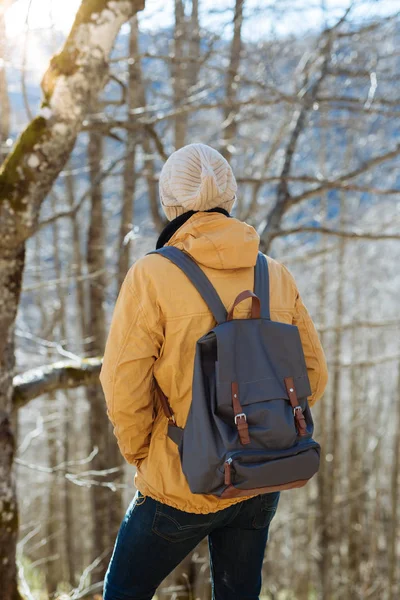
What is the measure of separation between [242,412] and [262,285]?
0.39 m

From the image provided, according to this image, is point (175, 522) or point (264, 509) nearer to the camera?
point (175, 522)

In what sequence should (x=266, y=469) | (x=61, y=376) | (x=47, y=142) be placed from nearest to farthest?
(x=266, y=469) → (x=47, y=142) → (x=61, y=376)

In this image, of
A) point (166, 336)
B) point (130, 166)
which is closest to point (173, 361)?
point (166, 336)

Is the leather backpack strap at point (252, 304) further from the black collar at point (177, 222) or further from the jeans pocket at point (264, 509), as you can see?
the jeans pocket at point (264, 509)

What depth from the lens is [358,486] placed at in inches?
594

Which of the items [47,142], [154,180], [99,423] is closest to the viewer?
[47,142]

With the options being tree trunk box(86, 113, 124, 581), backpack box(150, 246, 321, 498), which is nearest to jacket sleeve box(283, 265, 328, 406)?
backpack box(150, 246, 321, 498)

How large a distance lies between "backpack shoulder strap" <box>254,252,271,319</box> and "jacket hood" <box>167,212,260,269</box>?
52 millimetres

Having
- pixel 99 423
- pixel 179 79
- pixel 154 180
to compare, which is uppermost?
pixel 179 79

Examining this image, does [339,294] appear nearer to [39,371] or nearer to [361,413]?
[361,413]

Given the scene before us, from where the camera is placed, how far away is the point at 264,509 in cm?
191

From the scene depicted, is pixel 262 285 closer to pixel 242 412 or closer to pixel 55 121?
pixel 242 412

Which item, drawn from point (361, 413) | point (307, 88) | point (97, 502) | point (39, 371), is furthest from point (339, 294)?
point (39, 371)

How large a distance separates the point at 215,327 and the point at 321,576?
11.6m
